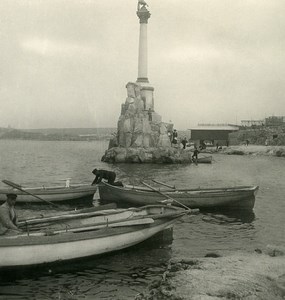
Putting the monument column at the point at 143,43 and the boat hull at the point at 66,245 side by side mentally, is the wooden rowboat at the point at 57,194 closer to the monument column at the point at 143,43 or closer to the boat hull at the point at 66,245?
the boat hull at the point at 66,245

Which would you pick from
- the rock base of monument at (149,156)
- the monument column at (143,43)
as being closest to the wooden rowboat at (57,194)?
the rock base of monument at (149,156)

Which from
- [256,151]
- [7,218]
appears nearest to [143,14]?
[256,151]

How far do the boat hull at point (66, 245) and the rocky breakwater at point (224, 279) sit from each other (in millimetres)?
1890

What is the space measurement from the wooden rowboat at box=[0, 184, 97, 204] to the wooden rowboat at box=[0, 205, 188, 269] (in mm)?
8935

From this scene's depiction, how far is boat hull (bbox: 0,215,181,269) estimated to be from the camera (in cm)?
1095

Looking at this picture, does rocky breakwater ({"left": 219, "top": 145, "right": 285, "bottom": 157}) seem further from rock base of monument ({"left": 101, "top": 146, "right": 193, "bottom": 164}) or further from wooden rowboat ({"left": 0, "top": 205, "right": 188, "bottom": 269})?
wooden rowboat ({"left": 0, "top": 205, "right": 188, "bottom": 269})

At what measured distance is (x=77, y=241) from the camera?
39.0ft

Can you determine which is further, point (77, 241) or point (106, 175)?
point (106, 175)

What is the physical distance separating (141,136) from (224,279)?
47.5m

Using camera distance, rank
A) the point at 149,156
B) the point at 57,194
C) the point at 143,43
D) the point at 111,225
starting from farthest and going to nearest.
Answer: the point at 143,43 < the point at 149,156 < the point at 57,194 < the point at 111,225

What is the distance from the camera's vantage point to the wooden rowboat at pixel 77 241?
11000mm

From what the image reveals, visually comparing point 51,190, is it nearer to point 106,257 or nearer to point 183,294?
point 106,257

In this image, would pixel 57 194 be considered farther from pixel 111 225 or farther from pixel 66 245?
pixel 66 245

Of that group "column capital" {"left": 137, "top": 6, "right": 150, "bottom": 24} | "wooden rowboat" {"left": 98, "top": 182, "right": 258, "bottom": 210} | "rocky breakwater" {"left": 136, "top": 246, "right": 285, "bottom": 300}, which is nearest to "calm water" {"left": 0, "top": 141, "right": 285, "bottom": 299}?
"wooden rowboat" {"left": 98, "top": 182, "right": 258, "bottom": 210}
